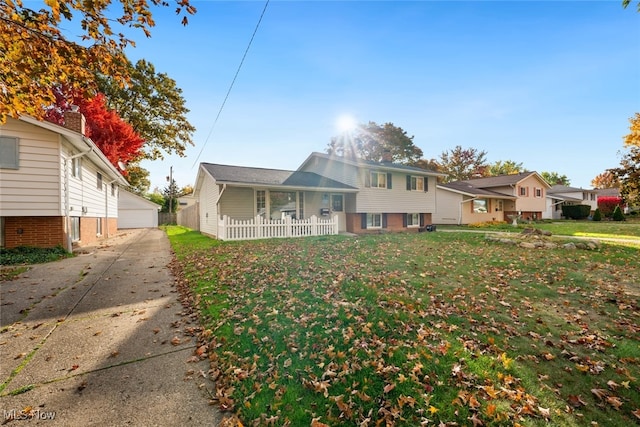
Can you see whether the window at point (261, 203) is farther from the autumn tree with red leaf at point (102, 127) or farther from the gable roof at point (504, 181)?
the gable roof at point (504, 181)

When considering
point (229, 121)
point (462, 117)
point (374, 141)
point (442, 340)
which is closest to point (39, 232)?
point (229, 121)

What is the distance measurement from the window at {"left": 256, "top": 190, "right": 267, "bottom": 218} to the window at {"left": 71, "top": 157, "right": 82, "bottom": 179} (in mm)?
8006

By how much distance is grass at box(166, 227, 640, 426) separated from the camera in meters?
2.65

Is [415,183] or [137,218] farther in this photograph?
[137,218]

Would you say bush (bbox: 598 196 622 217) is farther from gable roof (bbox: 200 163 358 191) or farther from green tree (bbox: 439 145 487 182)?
gable roof (bbox: 200 163 358 191)

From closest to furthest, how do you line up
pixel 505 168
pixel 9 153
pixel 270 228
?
pixel 9 153
pixel 270 228
pixel 505 168

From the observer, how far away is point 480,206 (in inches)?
1144

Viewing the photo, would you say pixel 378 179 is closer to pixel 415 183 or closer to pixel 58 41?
pixel 415 183

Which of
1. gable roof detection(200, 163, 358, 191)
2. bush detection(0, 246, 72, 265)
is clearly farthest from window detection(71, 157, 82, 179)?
gable roof detection(200, 163, 358, 191)

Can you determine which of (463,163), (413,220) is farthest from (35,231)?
(463,163)

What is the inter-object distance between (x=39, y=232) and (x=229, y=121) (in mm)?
8488

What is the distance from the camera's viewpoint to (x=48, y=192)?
9.55m

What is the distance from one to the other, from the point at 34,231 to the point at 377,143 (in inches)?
1638

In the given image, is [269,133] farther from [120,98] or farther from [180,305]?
[120,98]
